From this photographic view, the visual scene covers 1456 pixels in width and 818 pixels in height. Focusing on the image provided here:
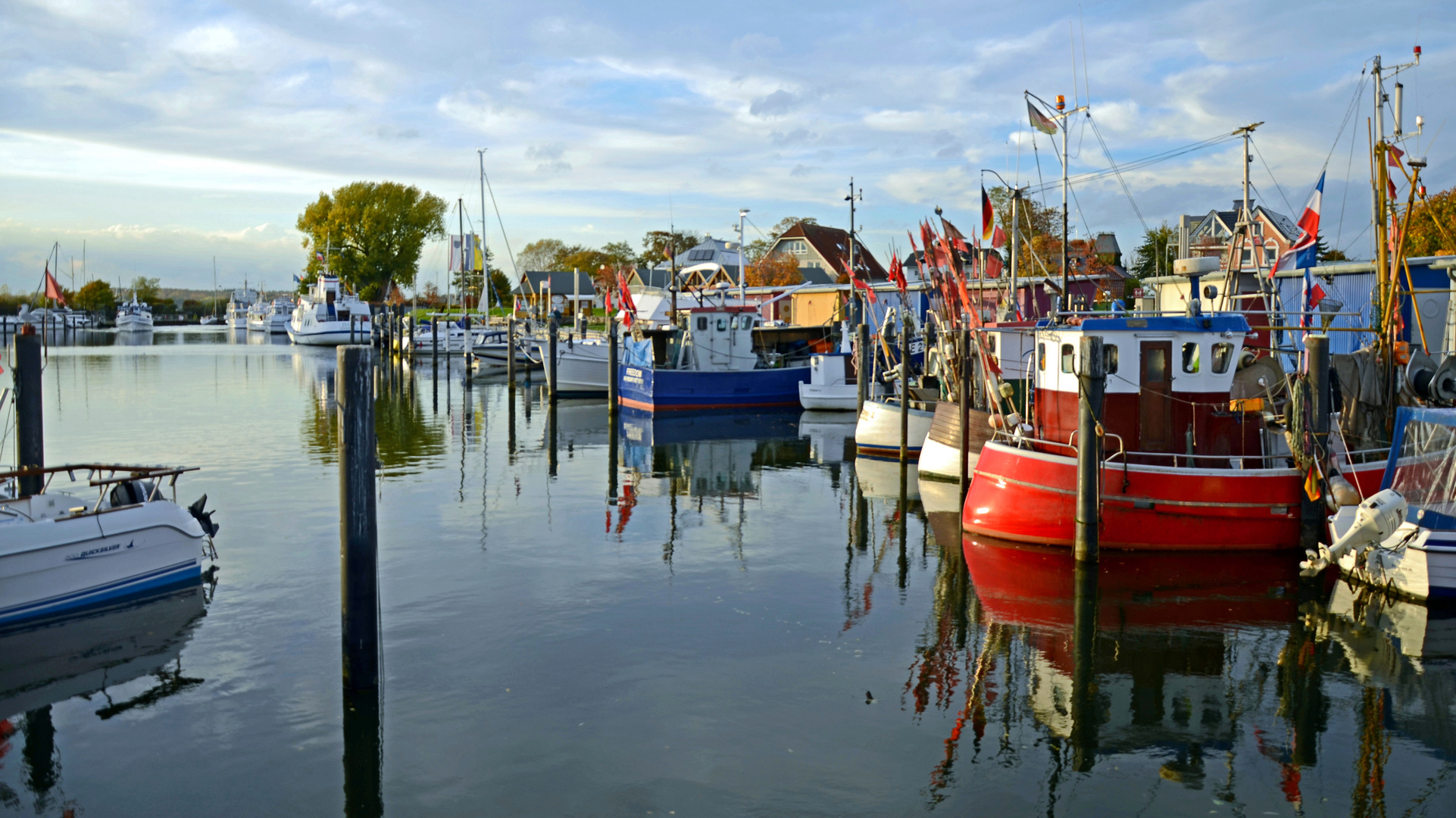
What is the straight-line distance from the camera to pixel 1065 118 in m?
21.6

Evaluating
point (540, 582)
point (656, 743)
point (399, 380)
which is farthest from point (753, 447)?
point (399, 380)

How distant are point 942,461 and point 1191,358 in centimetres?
587

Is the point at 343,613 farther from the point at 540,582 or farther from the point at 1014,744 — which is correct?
the point at 1014,744

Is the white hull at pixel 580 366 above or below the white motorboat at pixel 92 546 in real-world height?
above

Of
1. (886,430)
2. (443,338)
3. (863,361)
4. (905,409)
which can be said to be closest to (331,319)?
(443,338)

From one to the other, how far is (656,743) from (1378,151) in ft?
43.5

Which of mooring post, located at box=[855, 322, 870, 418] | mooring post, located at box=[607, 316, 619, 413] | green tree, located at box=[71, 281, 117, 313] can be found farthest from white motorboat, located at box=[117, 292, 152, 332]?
mooring post, located at box=[855, 322, 870, 418]

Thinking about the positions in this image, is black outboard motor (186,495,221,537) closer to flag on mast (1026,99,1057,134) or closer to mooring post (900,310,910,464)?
mooring post (900,310,910,464)

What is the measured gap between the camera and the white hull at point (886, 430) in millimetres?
22469

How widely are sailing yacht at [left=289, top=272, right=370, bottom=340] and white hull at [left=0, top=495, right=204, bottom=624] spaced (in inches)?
2436

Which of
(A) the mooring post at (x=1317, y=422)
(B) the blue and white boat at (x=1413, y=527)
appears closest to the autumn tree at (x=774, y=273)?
(A) the mooring post at (x=1317, y=422)

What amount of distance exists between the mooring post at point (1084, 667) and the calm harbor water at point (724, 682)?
0.14 ft

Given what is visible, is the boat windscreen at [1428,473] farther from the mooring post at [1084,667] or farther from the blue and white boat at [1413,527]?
the mooring post at [1084,667]

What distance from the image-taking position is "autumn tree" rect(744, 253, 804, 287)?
6775 cm
